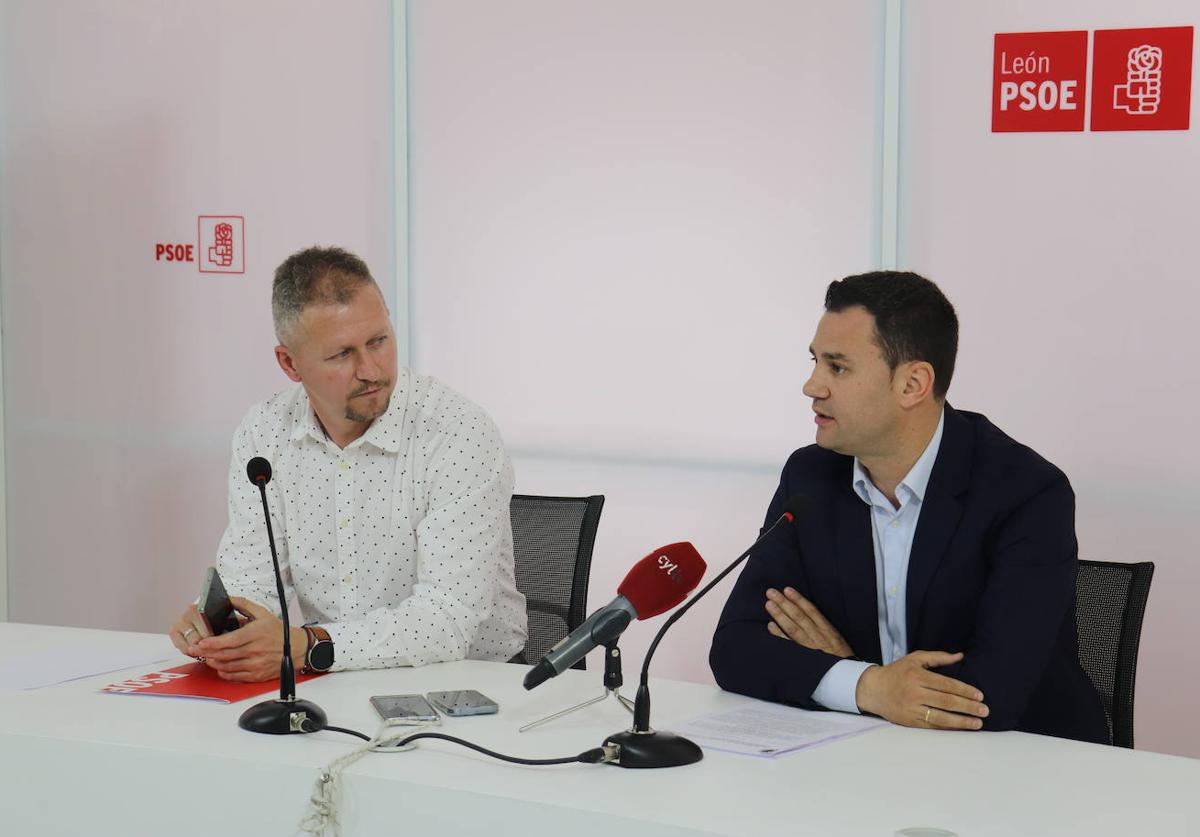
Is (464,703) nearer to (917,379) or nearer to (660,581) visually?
(660,581)

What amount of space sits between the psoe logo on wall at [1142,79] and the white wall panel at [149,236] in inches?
85.8

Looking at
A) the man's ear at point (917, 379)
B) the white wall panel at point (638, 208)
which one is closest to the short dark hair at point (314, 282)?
the man's ear at point (917, 379)

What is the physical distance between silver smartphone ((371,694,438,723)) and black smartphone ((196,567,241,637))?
356 millimetres

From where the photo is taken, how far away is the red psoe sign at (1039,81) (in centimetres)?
356

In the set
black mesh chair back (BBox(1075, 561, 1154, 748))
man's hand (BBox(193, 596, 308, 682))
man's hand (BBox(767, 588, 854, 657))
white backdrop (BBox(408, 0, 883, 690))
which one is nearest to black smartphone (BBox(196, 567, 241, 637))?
man's hand (BBox(193, 596, 308, 682))

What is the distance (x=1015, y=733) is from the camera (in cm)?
187

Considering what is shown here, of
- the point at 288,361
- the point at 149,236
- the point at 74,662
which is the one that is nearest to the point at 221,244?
the point at 149,236

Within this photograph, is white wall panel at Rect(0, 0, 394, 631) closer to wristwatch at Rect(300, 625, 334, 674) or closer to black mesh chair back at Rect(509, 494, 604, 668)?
black mesh chair back at Rect(509, 494, 604, 668)

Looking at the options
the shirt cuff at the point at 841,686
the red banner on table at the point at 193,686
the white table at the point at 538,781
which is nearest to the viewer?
the white table at the point at 538,781

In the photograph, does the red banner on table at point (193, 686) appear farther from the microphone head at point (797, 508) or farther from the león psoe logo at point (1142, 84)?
the león psoe logo at point (1142, 84)

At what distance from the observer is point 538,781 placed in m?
1.61

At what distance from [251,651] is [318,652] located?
4.1 inches

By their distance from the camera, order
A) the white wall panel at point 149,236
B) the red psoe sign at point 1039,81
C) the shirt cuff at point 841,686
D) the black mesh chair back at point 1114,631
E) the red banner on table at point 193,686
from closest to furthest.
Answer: the shirt cuff at point 841,686
the red banner on table at point 193,686
the black mesh chair back at point 1114,631
the red psoe sign at point 1039,81
the white wall panel at point 149,236

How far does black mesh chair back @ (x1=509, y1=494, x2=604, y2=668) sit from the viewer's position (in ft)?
9.36
